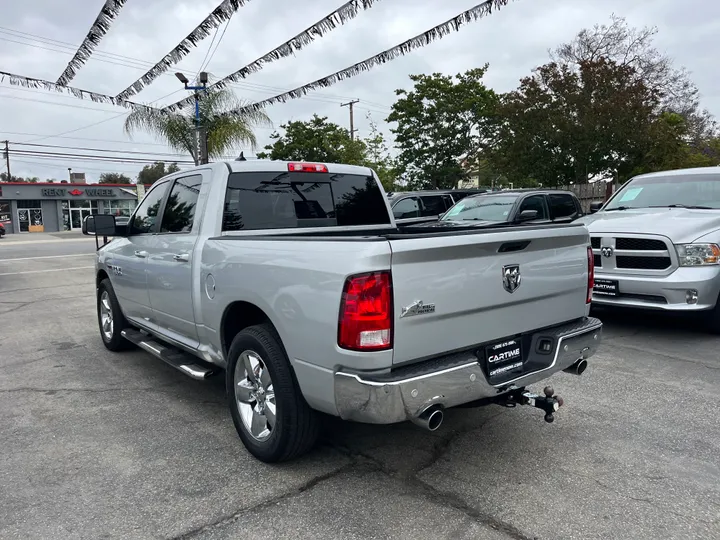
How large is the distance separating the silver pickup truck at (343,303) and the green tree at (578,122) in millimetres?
16509

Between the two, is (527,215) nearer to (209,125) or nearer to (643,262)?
(643,262)

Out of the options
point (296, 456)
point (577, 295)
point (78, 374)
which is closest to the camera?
point (296, 456)

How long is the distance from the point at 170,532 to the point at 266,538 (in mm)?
487

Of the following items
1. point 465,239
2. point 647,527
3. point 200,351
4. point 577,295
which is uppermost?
point 465,239

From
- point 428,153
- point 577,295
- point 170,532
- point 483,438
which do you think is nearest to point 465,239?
point 577,295

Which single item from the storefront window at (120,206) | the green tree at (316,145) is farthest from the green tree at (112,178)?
the green tree at (316,145)

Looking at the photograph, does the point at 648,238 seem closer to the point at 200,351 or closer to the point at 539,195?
the point at 539,195

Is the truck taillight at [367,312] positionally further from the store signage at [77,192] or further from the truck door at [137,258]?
the store signage at [77,192]

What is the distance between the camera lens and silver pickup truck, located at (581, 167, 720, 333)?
584cm

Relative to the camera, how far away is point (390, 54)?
9.47 metres

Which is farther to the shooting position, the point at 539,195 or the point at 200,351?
the point at 539,195

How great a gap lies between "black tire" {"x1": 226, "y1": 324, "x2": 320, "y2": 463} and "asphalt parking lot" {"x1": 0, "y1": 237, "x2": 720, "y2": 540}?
0.15 meters

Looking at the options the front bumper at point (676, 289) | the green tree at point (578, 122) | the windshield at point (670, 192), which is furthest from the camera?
the green tree at point (578, 122)

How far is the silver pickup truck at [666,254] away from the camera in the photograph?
5844 millimetres
